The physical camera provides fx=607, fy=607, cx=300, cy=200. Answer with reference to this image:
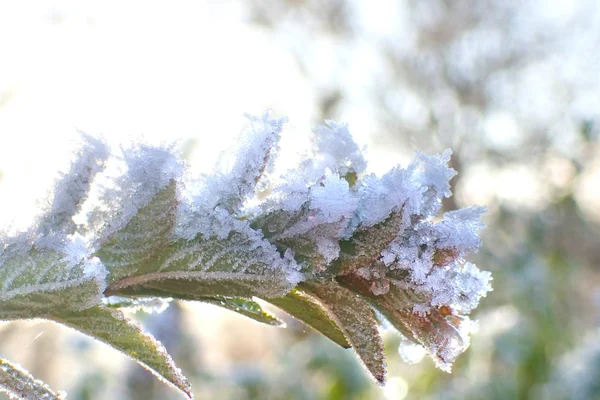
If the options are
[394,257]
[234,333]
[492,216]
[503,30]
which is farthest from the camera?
[234,333]

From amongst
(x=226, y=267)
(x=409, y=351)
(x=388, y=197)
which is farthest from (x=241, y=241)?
(x=409, y=351)

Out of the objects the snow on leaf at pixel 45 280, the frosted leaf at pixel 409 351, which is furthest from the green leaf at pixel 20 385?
the frosted leaf at pixel 409 351

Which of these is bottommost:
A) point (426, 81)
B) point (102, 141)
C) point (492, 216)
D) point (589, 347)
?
point (102, 141)

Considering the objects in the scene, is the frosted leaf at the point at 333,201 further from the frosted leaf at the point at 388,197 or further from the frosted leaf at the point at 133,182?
the frosted leaf at the point at 133,182

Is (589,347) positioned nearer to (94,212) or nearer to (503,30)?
(94,212)

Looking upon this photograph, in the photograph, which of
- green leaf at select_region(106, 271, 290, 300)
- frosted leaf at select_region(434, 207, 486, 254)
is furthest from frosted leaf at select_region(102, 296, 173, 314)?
frosted leaf at select_region(434, 207, 486, 254)

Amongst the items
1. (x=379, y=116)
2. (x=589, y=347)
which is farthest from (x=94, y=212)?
(x=379, y=116)

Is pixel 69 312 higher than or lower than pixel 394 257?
lower
